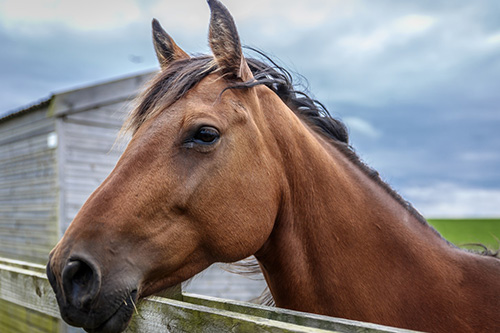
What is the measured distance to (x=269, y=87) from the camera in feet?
8.14

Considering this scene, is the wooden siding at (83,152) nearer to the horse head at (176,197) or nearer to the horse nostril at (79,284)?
the horse head at (176,197)

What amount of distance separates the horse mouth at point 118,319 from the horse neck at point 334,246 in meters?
0.72

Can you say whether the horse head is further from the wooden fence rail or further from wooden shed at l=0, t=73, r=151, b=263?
wooden shed at l=0, t=73, r=151, b=263

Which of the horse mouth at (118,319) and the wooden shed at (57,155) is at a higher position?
the wooden shed at (57,155)

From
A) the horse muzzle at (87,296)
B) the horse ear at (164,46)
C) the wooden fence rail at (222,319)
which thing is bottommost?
the wooden fence rail at (222,319)

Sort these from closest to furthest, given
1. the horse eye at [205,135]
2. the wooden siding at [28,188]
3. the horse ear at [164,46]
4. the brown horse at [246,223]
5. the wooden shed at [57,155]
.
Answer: the brown horse at [246,223] < the horse eye at [205,135] < the horse ear at [164,46] < the wooden shed at [57,155] < the wooden siding at [28,188]

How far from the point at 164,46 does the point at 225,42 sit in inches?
25.2

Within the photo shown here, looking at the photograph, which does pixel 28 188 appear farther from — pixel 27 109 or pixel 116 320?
pixel 116 320

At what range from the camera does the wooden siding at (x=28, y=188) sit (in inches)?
357

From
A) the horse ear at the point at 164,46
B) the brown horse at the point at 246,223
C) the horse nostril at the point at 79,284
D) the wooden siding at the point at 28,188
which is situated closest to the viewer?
the horse nostril at the point at 79,284

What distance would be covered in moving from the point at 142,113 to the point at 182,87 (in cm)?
25

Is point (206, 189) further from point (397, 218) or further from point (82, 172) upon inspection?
point (82, 172)

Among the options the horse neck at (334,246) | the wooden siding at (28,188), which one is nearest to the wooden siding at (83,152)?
the wooden siding at (28,188)

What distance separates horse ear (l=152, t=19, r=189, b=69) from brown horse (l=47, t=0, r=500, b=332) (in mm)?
321
